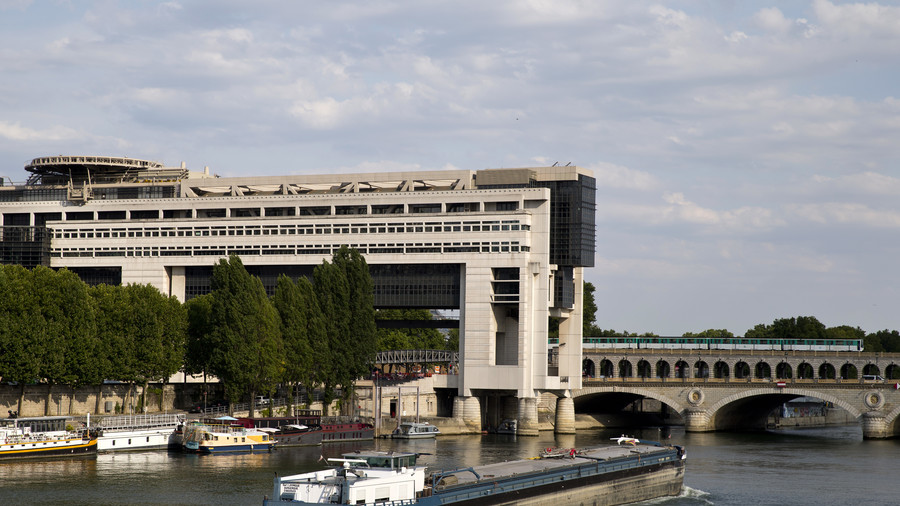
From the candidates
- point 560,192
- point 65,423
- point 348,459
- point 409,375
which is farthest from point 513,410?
point 348,459

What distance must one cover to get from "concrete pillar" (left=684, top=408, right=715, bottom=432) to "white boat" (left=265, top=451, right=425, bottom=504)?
95.1 m

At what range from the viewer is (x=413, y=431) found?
14662 cm

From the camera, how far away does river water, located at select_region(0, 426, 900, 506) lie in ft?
297

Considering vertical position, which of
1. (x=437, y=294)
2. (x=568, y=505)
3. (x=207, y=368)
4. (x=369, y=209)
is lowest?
(x=568, y=505)

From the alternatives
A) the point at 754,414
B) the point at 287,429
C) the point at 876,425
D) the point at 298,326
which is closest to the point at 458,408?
the point at 298,326

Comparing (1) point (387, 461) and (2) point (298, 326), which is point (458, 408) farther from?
(1) point (387, 461)

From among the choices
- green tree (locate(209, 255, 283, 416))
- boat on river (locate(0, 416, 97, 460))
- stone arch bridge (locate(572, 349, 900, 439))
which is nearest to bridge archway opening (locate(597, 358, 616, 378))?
stone arch bridge (locate(572, 349, 900, 439))

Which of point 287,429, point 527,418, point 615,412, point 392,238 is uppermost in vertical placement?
point 392,238

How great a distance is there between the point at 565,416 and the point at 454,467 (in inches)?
2333

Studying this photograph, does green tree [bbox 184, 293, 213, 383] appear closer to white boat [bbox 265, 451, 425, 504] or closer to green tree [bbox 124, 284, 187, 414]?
green tree [bbox 124, 284, 187, 414]

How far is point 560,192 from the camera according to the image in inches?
6324

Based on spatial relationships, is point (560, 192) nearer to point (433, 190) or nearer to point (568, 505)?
point (433, 190)

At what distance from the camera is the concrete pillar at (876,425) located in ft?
519

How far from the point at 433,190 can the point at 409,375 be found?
2585 cm
